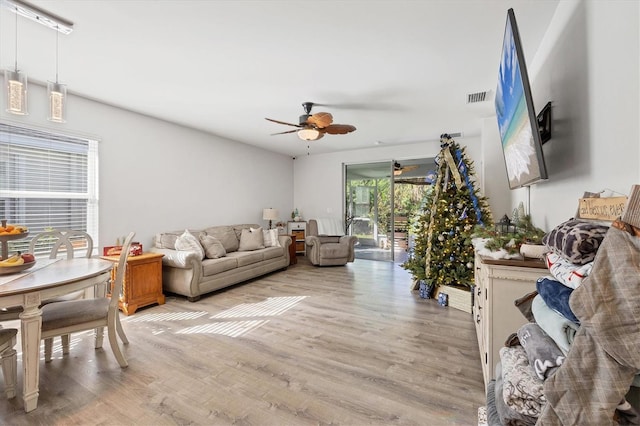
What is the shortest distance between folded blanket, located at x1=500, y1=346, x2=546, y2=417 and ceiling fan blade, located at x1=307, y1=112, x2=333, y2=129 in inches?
117

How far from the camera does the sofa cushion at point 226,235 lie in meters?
4.94

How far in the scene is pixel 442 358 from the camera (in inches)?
91.4

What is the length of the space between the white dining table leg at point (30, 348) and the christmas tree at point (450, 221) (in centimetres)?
381

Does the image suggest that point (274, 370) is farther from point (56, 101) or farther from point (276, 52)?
point (276, 52)

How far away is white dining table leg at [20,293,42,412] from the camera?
1.74 metres

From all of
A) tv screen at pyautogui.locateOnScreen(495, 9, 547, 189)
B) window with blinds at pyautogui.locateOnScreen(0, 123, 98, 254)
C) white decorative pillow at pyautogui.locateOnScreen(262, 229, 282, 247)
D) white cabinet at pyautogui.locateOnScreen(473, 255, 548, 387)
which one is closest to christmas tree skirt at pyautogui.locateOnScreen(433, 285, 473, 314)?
tv screen at pyautogui.locateOnScreen(495, 9, 547, 189)

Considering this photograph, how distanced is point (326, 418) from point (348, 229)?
5587 mm

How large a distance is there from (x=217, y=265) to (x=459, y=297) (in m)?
3.28

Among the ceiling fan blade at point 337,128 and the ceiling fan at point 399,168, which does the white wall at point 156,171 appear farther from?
the ceiling fan at point 399,168

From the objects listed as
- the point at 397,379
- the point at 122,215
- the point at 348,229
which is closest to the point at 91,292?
the point at 122,215

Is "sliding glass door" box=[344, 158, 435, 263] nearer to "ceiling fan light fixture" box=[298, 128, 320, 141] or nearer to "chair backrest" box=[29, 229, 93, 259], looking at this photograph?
"ceiling fan light fixture" box=[298, 128, 320, 141]

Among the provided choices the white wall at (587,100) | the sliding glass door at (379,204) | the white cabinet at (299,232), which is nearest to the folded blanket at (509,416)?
the white wall at (587,100)

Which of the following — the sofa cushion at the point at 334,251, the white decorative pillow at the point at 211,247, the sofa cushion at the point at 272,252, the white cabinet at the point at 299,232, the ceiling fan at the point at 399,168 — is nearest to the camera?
the white decorative pillow at the point at 211,247

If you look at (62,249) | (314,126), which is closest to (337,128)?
(314,126)
